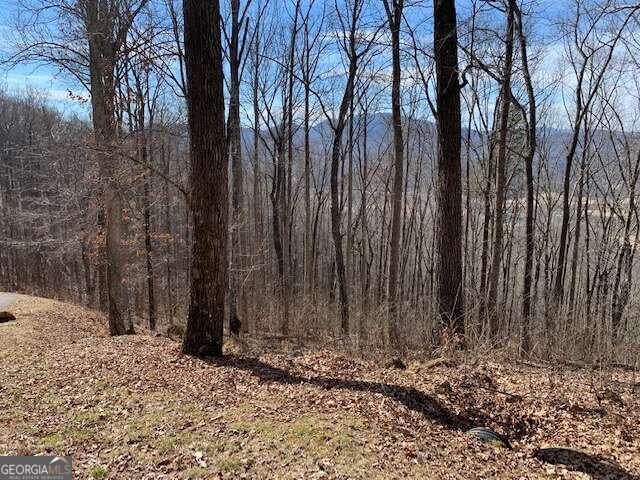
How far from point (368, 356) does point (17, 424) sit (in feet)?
15.1

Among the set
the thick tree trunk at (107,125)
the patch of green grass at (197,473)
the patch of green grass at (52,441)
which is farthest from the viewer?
the thick tree trunk at (107,125)

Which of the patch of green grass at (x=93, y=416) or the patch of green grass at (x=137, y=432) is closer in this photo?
the patch of green grass at (x=137, y=432)

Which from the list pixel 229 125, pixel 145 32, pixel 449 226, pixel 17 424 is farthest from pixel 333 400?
pixel 229 125

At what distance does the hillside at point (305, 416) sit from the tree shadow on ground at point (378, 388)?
0.8 inches

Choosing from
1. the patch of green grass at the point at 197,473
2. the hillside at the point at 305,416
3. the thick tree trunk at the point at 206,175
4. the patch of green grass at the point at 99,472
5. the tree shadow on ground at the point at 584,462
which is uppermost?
the thick tree trunk at the point at 206,175

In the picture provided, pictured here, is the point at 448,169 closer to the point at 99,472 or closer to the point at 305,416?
the point at 305,416

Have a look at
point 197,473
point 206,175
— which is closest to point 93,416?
point 197,473

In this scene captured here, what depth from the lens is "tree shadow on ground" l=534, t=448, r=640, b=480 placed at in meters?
3.45

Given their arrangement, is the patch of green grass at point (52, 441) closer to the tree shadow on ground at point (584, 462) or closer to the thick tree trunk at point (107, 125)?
the tree shadow on ground at point (584, 462)

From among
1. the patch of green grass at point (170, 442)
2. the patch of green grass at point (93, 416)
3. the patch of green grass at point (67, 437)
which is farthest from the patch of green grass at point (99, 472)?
the patch of green grass at point (93, 416)

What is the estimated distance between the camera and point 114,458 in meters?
3.46

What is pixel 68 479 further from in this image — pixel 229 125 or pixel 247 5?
pixel 247 5

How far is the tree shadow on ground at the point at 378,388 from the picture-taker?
4.40m

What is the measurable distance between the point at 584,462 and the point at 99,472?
3784mm
